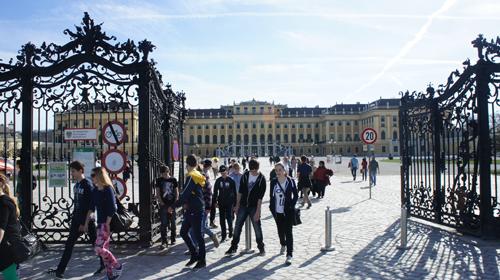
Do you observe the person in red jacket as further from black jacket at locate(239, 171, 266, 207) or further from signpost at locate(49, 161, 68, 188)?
signpost at locate(49, 161, 68, 188)

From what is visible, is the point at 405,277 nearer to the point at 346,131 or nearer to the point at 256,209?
the point at 256,209

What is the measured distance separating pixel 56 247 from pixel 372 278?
254 inches

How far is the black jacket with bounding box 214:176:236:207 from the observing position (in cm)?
1066

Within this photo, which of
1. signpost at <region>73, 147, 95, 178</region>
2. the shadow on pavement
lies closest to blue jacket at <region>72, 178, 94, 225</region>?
signpost at <region>73, 147, 95, 178</region>

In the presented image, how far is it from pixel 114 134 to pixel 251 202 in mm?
3272

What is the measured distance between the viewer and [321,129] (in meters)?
137

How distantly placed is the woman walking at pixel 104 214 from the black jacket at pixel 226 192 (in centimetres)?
384

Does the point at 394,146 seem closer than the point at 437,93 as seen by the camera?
No

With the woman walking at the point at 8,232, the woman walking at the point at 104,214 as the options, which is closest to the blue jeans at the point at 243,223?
the woman walking at the point at 104,214

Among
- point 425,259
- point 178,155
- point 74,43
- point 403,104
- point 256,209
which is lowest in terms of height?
point 425,259

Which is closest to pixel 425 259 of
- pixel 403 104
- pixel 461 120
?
pixel 461 120

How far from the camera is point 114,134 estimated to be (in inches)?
395

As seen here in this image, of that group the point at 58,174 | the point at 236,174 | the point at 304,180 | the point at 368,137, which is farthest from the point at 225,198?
the point at 368,137

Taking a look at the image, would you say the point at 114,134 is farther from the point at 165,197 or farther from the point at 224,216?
the point at 224,216
